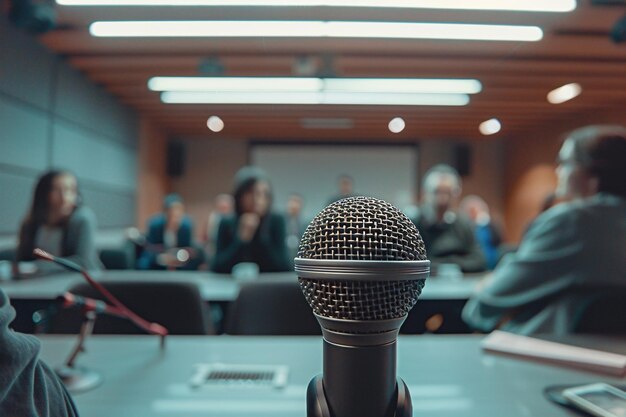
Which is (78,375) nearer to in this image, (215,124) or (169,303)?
(169,303)

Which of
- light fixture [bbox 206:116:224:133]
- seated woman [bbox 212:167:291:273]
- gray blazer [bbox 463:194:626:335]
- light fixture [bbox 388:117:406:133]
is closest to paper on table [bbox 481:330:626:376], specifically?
gray blazer [bbox 463:194:626:335]

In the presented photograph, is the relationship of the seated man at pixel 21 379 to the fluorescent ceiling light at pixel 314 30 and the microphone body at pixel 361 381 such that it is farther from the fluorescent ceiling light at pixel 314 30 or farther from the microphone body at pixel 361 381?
the fluorescent ceiling light at pixel 314 30

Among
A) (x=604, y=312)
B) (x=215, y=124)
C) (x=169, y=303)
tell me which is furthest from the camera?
(x=215, y=124)

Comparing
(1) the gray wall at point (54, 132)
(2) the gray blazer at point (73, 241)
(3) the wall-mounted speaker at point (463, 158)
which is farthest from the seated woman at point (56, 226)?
(3) the wall-mounted speaker at point (463, 158)

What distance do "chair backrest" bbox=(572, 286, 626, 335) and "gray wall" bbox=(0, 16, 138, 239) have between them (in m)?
4.35

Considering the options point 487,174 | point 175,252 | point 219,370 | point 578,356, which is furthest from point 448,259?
point 487,174

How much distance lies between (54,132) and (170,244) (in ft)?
5.71

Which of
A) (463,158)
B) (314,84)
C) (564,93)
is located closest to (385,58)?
(314,84)

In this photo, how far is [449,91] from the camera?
→ 5469 mm

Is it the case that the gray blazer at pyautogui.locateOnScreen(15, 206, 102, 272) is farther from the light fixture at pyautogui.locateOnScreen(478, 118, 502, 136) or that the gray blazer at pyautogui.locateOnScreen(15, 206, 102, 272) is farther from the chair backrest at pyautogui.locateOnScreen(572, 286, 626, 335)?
the light fixture at pyautogui.locateOnScreen(478, 118, 502, 136)

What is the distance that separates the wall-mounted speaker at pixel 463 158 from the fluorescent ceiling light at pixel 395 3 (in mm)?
5552

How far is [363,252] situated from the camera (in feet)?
1.39

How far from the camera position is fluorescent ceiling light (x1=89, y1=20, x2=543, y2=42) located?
3.56m

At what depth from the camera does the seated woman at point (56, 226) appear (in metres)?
2.73
